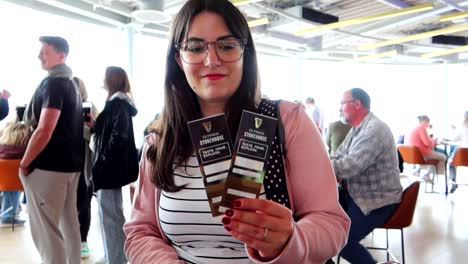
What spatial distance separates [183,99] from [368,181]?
2119mm

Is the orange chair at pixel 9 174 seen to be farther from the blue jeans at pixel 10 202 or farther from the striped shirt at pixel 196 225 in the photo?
the striped shirt at pixel 196 225

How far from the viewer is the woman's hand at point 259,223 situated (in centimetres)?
72

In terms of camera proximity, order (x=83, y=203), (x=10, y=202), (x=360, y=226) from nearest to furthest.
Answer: (x=360, y=226) → (x=83, y=203) → (x=10, y=202)

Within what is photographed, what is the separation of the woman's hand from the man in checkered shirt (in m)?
2.17

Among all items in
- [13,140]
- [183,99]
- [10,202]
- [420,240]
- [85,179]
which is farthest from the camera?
[10,202]

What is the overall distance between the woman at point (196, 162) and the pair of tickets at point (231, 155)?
173 mm

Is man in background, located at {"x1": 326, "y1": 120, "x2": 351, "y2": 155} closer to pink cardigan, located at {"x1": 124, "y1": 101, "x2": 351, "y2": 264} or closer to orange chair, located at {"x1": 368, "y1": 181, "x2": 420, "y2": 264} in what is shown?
orange chair, located at {"x1": 368, "y1": 181, "x2": 420, "y2": 264}

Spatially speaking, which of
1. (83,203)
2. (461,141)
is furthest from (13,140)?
(461,141)

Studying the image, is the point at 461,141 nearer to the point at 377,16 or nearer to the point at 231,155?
the point at 377,16

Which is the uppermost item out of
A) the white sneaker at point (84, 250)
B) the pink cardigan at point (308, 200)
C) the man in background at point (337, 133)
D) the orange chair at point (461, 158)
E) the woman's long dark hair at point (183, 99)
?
the woman's long dark hair at point (183, 99)

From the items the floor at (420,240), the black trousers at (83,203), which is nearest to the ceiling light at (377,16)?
the floor at (420,240)

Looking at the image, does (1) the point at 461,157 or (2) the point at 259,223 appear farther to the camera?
(1) the point at 461,157

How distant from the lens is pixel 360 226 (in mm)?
2865

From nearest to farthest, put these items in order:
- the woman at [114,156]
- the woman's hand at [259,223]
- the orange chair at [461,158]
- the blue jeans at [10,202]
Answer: the woman's hand at [259,223] < the woman at [114,156] < the blue jeans at [10,202] < the orange chair at [461,158]
